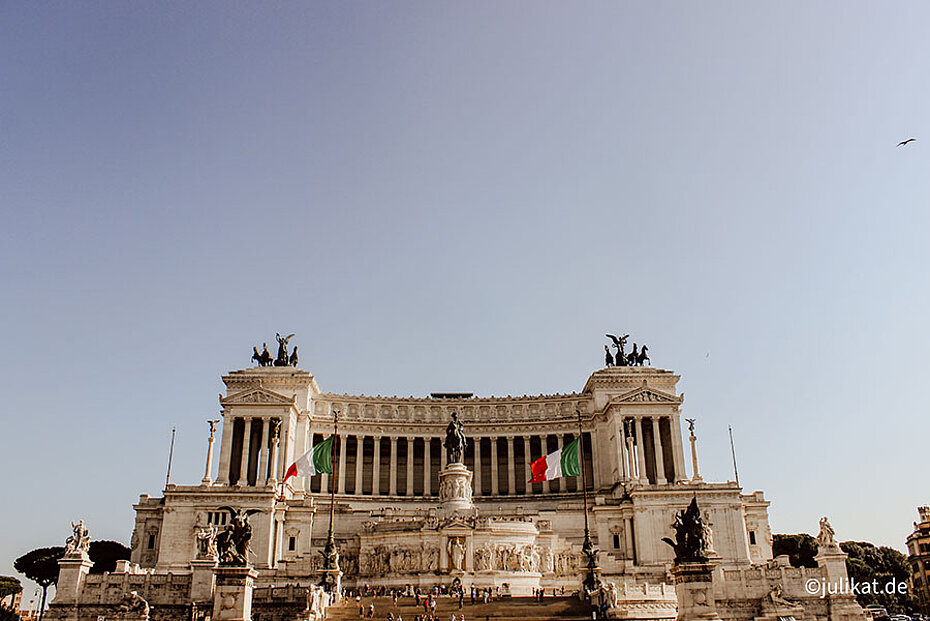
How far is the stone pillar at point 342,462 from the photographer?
89550mm

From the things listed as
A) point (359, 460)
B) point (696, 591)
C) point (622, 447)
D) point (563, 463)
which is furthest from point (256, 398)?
point (696, 591)

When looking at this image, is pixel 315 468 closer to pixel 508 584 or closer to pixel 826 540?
pixel 508 584

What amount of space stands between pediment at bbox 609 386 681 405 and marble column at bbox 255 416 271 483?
37095mm

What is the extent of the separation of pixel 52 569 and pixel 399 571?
55117mm

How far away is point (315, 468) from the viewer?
217 ft

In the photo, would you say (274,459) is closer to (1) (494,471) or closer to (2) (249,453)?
(2) (249,453)

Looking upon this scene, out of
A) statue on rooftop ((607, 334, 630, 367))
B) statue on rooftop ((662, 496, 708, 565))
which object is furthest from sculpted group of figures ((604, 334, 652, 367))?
statue on rooftop ((662, 496, 708, 565))

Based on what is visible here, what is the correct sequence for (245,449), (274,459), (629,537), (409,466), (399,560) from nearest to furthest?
(399,560) < (629,537) < (274,459) < (245,449) < (409,466)

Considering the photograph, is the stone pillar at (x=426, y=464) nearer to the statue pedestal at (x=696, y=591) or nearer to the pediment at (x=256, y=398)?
the pediment at (x=256, y=398)

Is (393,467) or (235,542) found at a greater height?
(393,467)

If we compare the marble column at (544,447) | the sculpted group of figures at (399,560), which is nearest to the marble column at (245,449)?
the sculpted group of figures at (399,560)

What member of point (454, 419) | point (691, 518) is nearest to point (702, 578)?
point (691, 518)

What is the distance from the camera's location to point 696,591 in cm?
3681

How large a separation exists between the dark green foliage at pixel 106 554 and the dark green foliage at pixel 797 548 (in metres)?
78.7
